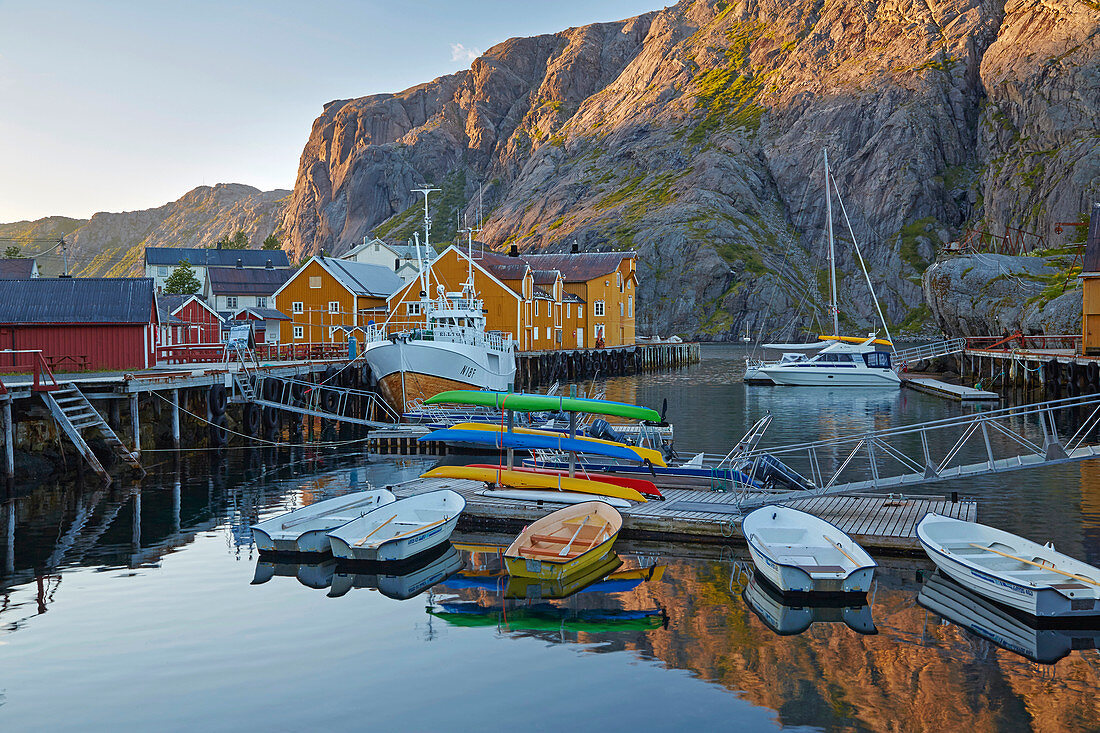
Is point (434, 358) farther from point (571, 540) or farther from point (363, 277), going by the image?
point (363, 277)

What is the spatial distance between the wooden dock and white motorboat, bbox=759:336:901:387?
2102 mm

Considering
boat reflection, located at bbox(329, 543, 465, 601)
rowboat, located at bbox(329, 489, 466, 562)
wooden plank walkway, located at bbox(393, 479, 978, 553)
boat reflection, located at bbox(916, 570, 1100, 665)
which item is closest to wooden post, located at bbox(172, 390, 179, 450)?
wooden plank walkway, located at bbox(393, 479, 978, 553)

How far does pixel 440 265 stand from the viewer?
7450cm

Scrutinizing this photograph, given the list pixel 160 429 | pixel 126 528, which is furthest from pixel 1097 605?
pixel 160 429

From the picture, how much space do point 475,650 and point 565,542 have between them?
191 inches

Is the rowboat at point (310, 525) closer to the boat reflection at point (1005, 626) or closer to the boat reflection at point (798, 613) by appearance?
the boat reflection at point (798, 613)

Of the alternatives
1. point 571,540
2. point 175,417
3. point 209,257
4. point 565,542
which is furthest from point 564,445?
point 209,257

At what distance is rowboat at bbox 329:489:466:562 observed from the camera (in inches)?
801

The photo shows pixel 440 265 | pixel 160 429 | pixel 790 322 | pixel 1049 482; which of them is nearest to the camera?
pixel 1049 482

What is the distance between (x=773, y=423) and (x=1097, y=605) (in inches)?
1433

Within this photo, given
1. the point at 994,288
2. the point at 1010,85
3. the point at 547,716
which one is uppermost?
the point at 1010,85

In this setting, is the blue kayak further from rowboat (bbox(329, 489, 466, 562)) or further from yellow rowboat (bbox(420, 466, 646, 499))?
rowboat (bbox(329, 489, 466, 562))

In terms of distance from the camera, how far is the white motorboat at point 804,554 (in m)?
17.5

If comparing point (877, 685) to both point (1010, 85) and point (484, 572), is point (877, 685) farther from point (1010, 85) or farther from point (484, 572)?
point (1010, 85)
